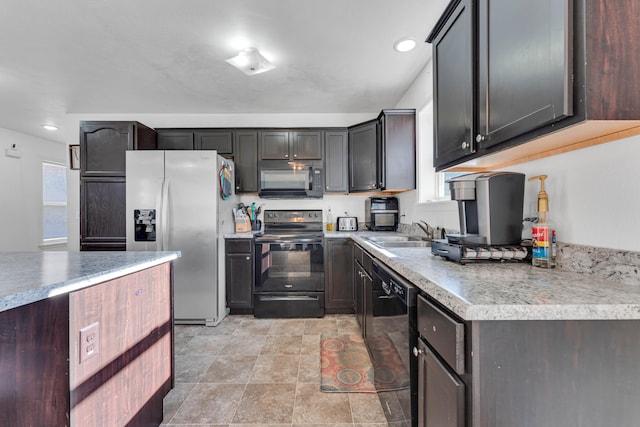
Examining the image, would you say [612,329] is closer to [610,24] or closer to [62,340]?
[610,24]

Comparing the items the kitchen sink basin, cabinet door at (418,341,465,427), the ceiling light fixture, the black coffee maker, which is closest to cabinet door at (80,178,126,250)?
the ceiling light fixture

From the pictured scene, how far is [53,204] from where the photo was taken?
5.00 m

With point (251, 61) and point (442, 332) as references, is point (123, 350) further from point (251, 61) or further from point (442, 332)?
point (251, 61)

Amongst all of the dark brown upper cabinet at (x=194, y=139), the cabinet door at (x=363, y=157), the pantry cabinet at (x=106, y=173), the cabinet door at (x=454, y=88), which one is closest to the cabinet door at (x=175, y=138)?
the dark brown upper cabinet at (x=194, y=139)

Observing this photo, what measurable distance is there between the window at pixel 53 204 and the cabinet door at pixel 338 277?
5.45 m

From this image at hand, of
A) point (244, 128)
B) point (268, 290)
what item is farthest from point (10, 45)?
point (268, 290)

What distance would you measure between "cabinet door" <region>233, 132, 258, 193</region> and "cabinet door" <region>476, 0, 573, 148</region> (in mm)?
2734

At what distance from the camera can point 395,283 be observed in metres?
1.21

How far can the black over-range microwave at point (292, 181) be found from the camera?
10.8 feet

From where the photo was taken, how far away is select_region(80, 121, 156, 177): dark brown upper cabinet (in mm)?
3082

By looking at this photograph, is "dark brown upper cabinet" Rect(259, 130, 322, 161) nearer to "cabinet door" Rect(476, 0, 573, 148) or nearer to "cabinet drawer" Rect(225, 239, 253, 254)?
"cabinet drawer" Rect(225, 239, 253, 254)

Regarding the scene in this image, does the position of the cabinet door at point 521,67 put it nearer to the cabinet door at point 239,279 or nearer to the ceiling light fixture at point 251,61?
the ceiling light fixture at point 251,61

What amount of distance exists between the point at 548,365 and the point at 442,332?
10.0 inches

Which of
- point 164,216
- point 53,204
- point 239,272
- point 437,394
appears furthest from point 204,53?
point 53,204
